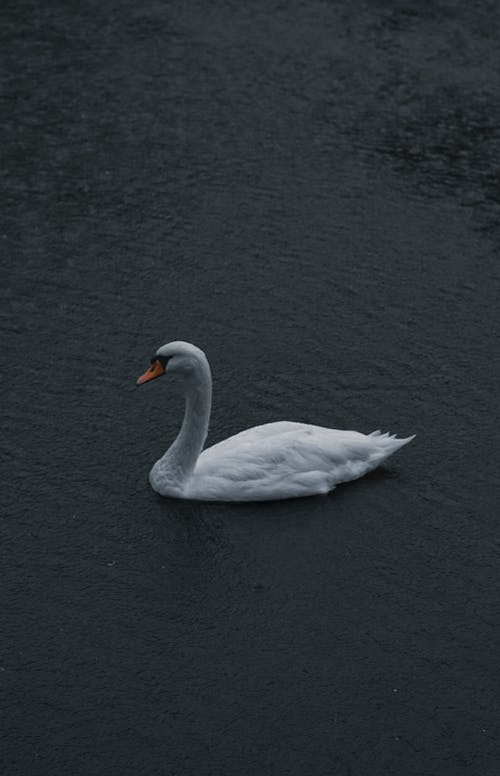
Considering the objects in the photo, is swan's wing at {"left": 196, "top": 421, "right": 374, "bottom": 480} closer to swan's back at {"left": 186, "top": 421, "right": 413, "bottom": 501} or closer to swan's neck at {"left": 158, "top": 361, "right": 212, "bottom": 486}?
swan's back at {"left": 186, "top": 421, "right": 413, "bottom": 501}

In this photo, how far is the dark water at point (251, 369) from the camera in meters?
15.8

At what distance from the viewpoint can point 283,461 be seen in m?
19.6

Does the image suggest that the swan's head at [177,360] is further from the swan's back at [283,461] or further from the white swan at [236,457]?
the swan's back at [283,461]

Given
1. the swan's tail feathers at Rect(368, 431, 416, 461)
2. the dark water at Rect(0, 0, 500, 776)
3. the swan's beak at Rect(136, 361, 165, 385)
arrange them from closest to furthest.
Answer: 1. the dark water at Rect(0, 0, 500, 776)
2. the swan's beak at Rect(136, 361, 165, 385)
3. the swan's tail feathers at Rect(368, 431, 416, 461)

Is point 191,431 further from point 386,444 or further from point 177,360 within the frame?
point 386,444

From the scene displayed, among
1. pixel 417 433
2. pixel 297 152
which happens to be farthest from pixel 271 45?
pixel 417 433

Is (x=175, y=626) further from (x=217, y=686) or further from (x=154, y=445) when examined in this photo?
(x=154, y=445)

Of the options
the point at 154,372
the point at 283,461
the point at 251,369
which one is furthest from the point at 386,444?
the point at 154,372

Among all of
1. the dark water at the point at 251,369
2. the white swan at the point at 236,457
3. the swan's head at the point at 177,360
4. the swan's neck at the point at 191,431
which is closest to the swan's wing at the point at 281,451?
the white swan at the point at 236,457

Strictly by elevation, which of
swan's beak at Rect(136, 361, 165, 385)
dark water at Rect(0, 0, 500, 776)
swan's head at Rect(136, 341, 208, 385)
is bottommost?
dark water at Rect(0, 0, 500, 776)

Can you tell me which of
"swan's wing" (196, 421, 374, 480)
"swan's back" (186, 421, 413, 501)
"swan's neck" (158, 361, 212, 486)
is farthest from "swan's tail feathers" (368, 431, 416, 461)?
"swan's neck" (158, 361, 212, 486)

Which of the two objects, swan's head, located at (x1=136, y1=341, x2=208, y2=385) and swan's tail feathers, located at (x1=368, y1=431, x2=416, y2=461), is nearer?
swan's head, located at (x1=136, y1=341, x2=208, y2=385)

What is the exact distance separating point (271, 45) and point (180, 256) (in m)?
10.7

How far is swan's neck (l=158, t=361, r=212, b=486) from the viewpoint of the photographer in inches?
762
